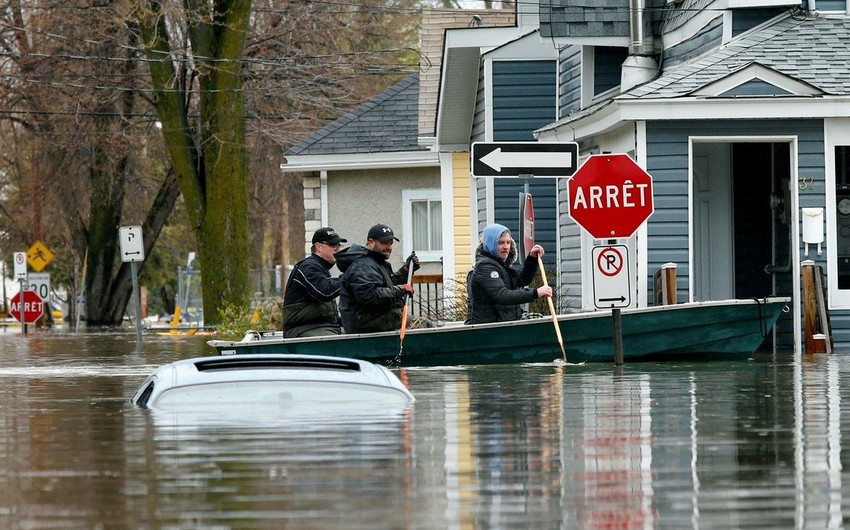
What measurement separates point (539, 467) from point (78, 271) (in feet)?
177

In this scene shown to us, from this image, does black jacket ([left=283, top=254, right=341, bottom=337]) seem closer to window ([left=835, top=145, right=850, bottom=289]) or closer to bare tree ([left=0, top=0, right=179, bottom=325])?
window ([left=835, top=145, right=850, bottom=289])

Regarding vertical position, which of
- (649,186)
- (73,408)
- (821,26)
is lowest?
(73,408)

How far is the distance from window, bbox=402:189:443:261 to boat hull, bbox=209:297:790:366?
16587 mm

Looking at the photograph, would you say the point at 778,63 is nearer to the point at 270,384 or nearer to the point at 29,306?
the point at 270,384

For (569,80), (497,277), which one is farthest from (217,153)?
(497,277)

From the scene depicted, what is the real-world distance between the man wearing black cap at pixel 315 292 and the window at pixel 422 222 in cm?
1639

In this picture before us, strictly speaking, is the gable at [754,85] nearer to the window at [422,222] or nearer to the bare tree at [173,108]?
the window at [422,222]

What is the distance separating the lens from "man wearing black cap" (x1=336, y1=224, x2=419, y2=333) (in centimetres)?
1794

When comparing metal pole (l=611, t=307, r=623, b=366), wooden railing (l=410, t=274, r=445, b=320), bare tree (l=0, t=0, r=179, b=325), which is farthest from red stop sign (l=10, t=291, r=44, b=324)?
metal pole (l=611, t=307, r=623, b=366)

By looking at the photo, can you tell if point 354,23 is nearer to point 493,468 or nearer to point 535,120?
point 535,120

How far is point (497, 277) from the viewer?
1812 cm

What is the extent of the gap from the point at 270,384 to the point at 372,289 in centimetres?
573

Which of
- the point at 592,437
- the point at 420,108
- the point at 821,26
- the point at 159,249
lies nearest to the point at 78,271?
the point at 159,249

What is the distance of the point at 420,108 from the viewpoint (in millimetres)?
32531
